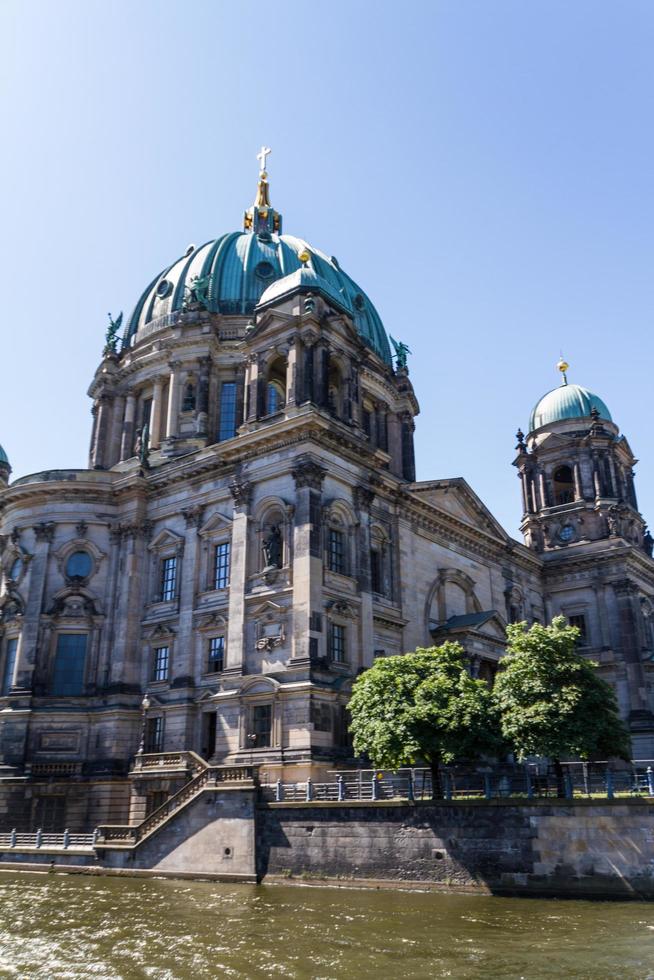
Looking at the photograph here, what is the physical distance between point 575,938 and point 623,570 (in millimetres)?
42773

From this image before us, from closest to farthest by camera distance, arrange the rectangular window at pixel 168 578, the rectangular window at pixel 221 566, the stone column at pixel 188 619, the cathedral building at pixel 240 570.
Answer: the cathedral building at pixel 240 570
the stone column at pixel 188 619
the rectangular window at pixel 221 566
the rectangular window at pixel 168 578

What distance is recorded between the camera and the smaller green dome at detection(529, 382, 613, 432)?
6681 centimetres

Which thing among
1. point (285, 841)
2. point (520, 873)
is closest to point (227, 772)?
point (285, 841)

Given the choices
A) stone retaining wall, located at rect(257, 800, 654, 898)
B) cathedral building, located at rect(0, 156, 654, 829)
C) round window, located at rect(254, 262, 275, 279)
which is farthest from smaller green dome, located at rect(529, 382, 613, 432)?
stone retaining wall, located at rect(257, 800, 654, 898)

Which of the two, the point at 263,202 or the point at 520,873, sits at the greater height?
the point at 263,202

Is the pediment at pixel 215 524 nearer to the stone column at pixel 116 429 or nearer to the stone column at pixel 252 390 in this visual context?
the stone column at pixel 252 390

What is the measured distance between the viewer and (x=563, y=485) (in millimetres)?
66750

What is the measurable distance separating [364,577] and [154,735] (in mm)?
13104

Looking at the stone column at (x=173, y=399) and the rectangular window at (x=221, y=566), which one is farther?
the stone column at (x=173, y=399)

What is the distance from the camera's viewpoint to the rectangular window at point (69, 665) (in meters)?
45.9

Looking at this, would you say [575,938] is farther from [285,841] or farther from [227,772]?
[227,772]

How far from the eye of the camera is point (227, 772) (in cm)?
3397

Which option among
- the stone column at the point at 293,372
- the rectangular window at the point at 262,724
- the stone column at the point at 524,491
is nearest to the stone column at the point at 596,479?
the stone column at the point at 524,491

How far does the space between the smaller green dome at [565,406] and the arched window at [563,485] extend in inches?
153
